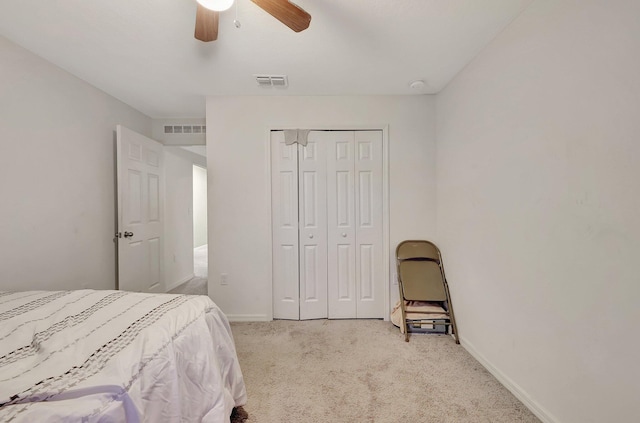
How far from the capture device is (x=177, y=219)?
3.98 meters

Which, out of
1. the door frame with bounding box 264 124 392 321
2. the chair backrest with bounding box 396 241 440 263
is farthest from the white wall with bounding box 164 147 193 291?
the chair backrest with bounding box 396 241 440 263

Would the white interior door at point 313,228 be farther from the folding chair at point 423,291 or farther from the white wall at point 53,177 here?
the white wall at point 53,177

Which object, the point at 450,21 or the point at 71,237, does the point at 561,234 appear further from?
the point at 71,237

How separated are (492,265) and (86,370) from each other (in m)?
2.21

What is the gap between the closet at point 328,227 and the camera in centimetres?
271

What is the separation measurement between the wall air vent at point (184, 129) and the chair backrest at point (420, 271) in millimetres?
2802

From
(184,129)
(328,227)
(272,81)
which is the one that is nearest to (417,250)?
(328,227)

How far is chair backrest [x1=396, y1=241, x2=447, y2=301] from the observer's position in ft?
7.95

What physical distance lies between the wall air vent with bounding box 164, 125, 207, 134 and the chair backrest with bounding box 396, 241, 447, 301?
2802mm

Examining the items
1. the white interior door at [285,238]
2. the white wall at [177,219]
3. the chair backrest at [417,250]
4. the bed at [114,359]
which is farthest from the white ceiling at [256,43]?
the bed at [114,359]

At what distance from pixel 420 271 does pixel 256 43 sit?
93.8 inches

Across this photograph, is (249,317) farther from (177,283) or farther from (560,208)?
(560,208)

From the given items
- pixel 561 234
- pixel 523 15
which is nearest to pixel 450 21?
pixel 523 15

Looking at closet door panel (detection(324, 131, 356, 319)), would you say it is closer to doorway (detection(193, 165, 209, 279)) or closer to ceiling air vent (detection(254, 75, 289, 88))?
ceiling air vent (detection(254, 75, 289, 88))
